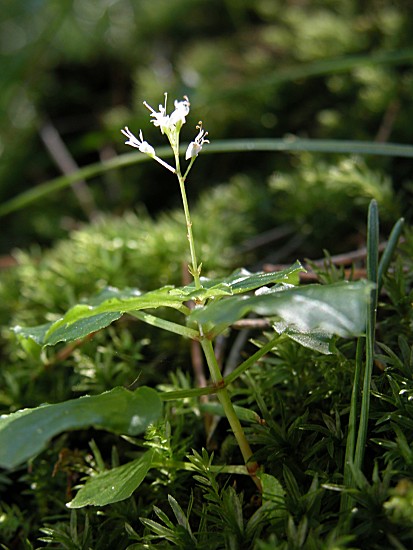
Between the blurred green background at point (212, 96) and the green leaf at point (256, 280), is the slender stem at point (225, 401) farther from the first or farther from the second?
the blurred green background at point (212, 96)

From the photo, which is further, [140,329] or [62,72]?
[62,72]

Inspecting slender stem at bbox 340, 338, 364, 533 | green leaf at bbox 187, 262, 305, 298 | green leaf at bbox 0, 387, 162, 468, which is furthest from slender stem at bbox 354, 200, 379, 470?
green leaf at bbox 0, 387, 162, 468

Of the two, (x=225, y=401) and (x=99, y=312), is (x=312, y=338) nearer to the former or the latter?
(x=225, y=401)

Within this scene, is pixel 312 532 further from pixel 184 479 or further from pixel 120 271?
pixel 120 271

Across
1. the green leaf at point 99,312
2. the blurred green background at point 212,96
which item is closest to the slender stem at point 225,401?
the green leaf at point 99,312

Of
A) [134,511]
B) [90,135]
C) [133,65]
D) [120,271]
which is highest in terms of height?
[133,65]

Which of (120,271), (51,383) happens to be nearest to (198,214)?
(120,271)

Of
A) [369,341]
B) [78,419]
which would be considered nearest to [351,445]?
[369,341]
